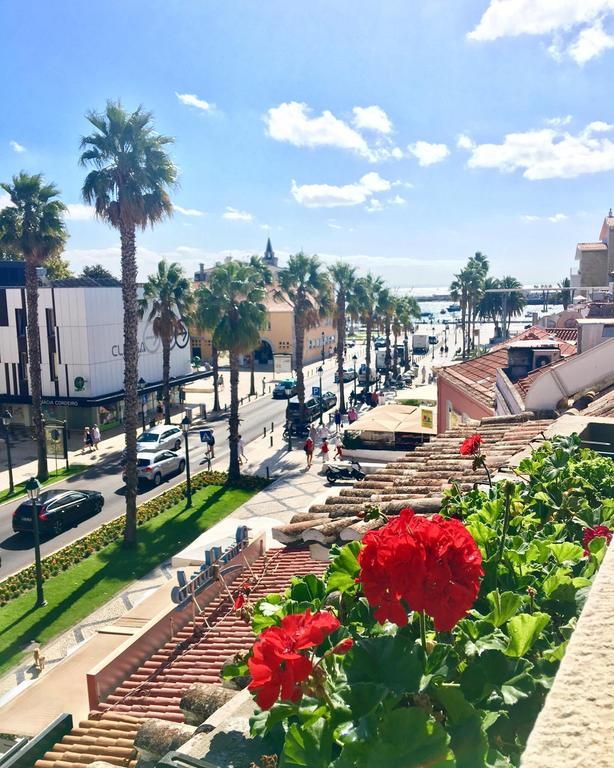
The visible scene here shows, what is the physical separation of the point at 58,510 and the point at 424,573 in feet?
67.8

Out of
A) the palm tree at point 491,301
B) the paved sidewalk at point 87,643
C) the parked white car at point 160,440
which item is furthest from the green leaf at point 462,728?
the palm tree at point 491,301

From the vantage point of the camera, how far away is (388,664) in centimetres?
265

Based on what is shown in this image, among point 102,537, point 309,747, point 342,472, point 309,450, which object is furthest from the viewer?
point 309,450

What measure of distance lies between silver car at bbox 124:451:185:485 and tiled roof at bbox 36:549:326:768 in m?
17.2

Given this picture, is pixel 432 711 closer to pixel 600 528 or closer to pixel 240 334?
pixel 600 528

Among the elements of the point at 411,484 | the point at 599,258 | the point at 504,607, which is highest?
the point at 599,258

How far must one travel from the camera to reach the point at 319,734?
2391 mm

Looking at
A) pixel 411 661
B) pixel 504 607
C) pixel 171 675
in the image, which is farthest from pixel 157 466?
pixel 411 661

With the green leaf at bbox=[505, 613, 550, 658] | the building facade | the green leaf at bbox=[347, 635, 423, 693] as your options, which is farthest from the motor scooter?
the green leaf at bbox=[347, 635, 423, 693]

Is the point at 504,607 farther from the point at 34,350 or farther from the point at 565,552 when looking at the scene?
the point at 34,350

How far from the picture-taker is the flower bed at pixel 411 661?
2303mm

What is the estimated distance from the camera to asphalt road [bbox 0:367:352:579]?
19672 millimetres

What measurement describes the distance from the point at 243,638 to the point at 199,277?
92.0 metres

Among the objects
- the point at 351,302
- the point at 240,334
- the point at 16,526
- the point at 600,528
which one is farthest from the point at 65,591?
the point at 351,302
